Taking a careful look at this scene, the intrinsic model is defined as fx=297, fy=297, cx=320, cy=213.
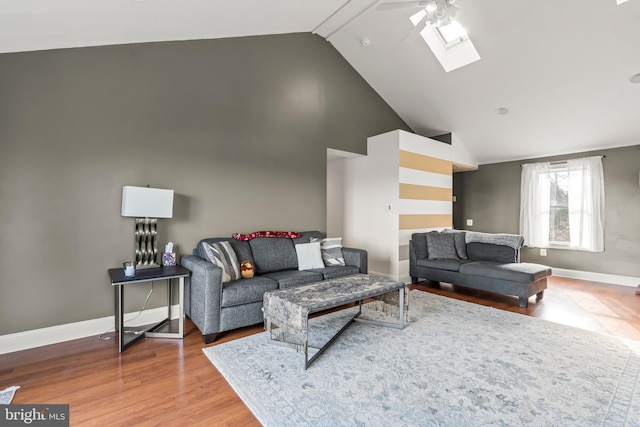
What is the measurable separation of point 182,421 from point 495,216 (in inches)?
262

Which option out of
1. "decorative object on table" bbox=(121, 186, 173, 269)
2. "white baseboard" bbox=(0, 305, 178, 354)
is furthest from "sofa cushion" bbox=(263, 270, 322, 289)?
"white baseboard" bbox=(0, 305, 178, 354)

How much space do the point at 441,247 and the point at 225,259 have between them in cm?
339

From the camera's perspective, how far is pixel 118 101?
9.62 ft

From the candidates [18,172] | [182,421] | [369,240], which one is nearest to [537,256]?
[369,240]

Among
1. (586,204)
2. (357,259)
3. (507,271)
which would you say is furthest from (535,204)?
(357,259)

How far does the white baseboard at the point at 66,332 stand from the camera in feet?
8.11

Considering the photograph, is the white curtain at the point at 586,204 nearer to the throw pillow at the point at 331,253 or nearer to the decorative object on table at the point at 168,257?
the throw pillow at the point at 331,253

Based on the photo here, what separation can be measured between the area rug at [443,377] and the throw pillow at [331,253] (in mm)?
947

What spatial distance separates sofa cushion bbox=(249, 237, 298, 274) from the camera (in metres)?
3.58

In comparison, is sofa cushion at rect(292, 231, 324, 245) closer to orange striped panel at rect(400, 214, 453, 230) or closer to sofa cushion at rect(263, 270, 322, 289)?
sofa cushion at rect(263, 270, 322, 289)

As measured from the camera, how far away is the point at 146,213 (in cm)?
280

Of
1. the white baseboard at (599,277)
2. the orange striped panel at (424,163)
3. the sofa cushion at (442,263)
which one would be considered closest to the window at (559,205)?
the white baseboard at (599,277)

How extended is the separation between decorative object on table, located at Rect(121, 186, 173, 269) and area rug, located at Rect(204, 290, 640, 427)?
1.21 meters

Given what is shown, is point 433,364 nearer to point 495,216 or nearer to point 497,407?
point 497,407
